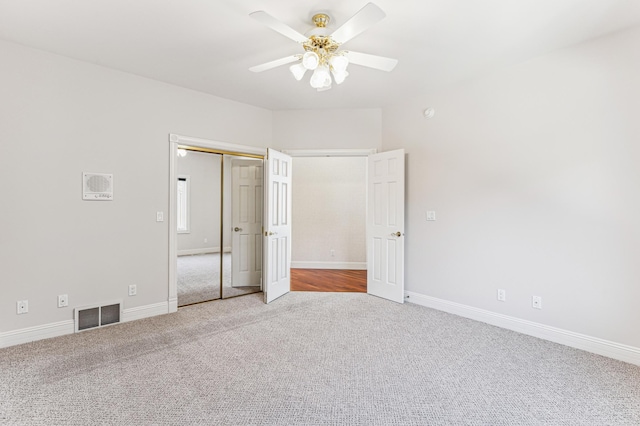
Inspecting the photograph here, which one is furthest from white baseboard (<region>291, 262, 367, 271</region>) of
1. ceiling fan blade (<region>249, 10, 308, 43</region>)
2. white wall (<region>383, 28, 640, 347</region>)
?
ceiling fan blade (<region>249, 10, 308, 43</region>)

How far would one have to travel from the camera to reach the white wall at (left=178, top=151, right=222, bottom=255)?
424 cm

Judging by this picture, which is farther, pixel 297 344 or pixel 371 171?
pixel 371 171

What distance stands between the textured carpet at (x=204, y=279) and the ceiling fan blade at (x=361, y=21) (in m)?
3.40

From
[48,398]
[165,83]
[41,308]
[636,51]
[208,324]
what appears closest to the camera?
[48,398]

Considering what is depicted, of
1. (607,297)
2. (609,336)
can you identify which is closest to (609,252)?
(607,297)

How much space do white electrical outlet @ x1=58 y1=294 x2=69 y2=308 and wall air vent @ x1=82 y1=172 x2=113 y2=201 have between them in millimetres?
988

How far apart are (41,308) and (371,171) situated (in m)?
4.08

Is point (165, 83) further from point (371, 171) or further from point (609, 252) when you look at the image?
point (609, 252)

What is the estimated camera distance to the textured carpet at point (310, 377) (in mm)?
1894

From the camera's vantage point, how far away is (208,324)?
338 centimetres

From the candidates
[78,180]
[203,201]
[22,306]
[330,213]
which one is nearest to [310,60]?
[78,180]

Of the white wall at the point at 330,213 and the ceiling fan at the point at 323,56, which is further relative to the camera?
the white wall at the point at 330,213

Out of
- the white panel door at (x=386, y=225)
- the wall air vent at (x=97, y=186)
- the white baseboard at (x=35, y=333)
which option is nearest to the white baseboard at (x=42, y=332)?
the white baseboard at (x=35, y=333)

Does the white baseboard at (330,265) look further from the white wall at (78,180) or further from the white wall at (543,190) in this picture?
the white wall at (78,180)
